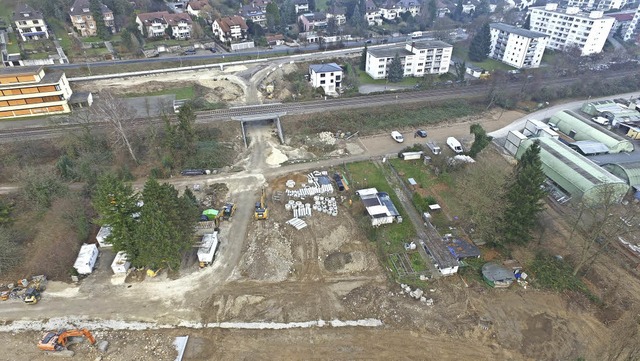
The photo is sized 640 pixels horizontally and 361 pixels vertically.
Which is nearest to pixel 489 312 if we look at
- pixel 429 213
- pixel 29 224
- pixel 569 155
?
pixel 429 213

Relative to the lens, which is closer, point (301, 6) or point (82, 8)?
point (82, 8)

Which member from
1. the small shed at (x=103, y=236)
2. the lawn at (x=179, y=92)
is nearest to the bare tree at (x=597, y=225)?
the small shed at (x=103, y=236)

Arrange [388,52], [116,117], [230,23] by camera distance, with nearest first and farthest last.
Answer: [116,117]
[388,52]
[230,23]

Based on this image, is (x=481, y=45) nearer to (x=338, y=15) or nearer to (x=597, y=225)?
(x=338, y=15)

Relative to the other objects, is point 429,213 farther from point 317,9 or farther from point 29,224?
point 317,9

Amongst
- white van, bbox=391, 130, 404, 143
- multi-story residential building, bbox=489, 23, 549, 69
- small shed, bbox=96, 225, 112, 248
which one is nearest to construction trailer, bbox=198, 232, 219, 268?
small shed, bbox=96, 225, 112, 248

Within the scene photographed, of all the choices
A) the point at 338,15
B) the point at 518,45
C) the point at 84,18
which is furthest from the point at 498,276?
the point at 84,18
